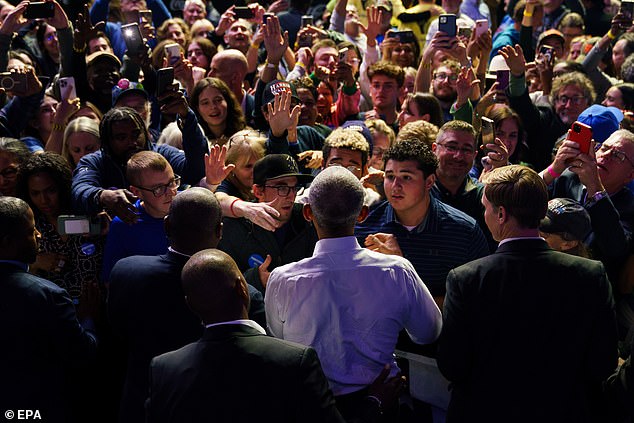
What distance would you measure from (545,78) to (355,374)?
4490 millimetres

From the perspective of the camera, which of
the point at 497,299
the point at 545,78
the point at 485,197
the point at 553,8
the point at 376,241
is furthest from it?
the point at 553,8

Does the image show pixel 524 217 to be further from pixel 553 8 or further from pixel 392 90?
pixel 553 8

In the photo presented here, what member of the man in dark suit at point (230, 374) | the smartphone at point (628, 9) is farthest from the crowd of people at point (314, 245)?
the smartphone at point (628, 9)

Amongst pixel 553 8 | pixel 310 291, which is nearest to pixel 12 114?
pixel 310 291

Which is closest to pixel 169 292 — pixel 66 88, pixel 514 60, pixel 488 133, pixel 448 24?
pixel 488 133

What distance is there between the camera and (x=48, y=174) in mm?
4352

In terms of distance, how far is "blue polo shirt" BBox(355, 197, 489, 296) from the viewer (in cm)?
377

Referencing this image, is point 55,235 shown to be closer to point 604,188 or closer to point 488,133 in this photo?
point 488,133

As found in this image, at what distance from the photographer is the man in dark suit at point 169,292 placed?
316cm

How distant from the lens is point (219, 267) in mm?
2635

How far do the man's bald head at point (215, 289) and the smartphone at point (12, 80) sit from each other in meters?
3.28

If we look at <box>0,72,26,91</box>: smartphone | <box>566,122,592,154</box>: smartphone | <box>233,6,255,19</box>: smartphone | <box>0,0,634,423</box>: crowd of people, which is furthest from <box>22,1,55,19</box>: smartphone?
<box>566,122,592,154</box>: smartphone

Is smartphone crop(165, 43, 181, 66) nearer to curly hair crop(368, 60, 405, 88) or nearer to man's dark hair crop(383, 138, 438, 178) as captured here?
curly hair crop(368, 60, 405, 88)

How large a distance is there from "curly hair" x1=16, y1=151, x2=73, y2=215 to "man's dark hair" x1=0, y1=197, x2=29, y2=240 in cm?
105
